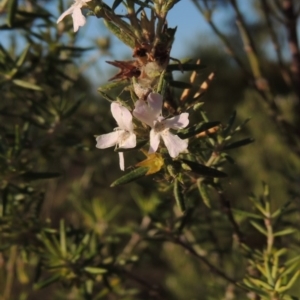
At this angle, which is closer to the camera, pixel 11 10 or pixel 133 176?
pixel 133 176

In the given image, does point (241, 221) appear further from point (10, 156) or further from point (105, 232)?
point (10, 156)

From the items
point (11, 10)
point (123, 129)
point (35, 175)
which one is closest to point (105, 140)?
point (123, 129)

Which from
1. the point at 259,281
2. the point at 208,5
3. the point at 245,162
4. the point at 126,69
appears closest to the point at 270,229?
the point at 259,281

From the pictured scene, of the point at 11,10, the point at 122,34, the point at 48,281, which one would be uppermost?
the point at 11,10

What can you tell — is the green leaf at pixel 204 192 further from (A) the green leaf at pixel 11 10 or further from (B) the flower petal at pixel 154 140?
(A) the green leaf at pixel 11 10

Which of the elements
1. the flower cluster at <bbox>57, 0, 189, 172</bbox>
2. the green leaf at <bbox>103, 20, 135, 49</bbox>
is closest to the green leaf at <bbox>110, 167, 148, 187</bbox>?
the flower cluster at <bbox>57, 0, 189, 172</bbox>

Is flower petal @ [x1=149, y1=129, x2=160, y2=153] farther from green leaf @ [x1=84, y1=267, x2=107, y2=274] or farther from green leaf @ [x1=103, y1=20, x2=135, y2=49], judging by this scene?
green leaf @ [x1=84, y1=267, x2=107, y2=274]

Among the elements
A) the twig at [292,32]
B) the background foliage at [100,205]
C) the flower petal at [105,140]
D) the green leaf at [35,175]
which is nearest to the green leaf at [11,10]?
the background foliage at [100,205]

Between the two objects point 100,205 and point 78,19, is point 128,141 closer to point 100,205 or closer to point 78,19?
point 78,19

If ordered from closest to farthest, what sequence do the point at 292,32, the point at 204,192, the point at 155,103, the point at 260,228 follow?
the point at 155,103
the point at 204,192
the point at 260,228
the point at 292,32
